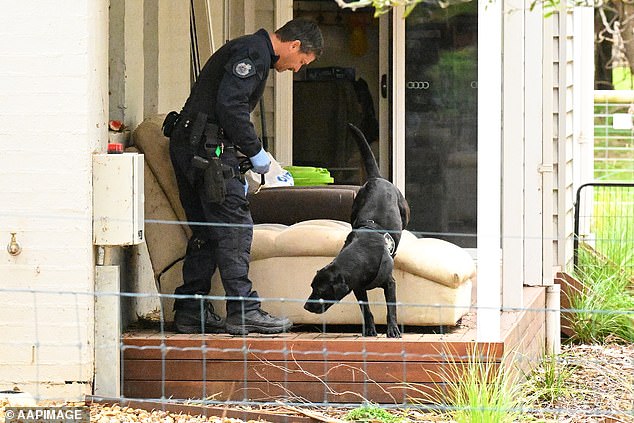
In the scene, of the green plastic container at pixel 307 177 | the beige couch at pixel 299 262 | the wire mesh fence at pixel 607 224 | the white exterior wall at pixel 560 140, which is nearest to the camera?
the beige couch at pixel 299 262

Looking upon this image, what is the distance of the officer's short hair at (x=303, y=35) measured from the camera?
641cm

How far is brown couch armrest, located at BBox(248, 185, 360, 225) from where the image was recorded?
23.5 feet

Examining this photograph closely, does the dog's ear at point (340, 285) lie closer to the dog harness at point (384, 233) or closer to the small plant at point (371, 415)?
the dog harness at point (384, 233)

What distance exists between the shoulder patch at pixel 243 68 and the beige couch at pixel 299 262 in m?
0.72

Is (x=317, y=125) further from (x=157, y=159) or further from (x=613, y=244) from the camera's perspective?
(x=157, y=159)

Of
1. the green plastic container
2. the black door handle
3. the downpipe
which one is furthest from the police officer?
the black door handle

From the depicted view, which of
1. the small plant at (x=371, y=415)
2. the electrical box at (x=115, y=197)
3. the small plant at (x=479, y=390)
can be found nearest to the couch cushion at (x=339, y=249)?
the small plant at (x=479, y=390)

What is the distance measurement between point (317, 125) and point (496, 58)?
5.63m

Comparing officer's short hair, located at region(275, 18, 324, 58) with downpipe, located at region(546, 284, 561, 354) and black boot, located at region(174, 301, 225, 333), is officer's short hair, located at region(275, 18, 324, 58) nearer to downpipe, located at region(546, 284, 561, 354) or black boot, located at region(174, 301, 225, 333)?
black boot, located at region(174, 301, 225, 333)

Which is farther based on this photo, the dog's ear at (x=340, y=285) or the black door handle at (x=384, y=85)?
the black door handle at (x=384, y=85)

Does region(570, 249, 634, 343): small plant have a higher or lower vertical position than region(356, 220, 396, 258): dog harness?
lower

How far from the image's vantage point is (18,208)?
5879 millimetres

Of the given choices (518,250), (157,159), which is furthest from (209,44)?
(518,250)

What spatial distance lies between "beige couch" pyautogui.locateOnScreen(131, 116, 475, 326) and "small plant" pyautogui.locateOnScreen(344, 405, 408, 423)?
685mm
